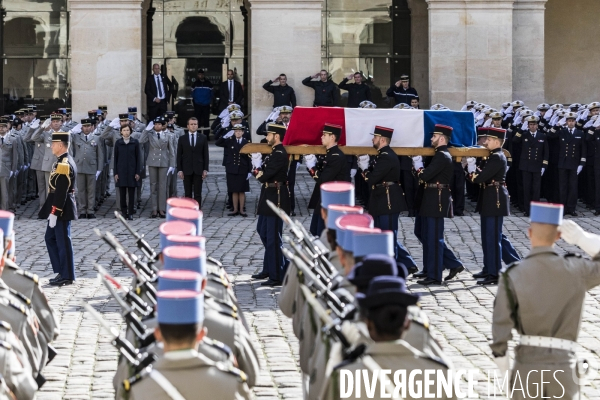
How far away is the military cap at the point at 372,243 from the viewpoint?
21.3 ft

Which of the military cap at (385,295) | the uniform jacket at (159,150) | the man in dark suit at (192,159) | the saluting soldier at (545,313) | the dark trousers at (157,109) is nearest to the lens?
the military cap at (385,295)

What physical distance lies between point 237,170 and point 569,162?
18.8 ft

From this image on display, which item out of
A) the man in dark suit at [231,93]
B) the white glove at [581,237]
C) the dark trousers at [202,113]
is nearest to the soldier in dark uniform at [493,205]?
the white glove at [581,237]

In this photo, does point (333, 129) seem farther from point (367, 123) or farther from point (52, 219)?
point (52, 219)

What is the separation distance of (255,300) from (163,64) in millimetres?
15970

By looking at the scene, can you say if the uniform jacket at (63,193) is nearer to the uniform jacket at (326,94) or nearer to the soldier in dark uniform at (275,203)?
the soldier in dark uniform at (275,203)

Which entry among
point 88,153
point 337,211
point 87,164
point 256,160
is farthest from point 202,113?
point 337,211

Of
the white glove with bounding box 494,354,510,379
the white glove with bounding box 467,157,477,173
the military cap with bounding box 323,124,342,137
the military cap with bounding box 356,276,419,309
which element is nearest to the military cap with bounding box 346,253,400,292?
the military cap with bounding box 356,276,419,309

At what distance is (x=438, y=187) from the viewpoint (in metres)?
14.2

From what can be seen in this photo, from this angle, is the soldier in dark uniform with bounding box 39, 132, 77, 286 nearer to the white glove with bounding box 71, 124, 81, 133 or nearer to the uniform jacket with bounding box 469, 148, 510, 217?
the uniform jacket with bounding box 469, 148, 510, 217

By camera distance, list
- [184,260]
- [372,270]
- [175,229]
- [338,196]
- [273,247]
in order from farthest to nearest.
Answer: [273,247]
[338,196]
[175,229]
[184,260]
[372,270]

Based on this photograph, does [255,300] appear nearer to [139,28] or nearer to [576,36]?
[139,28]

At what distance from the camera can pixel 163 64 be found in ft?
92.0

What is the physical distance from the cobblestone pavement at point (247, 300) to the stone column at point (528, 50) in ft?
19.3
